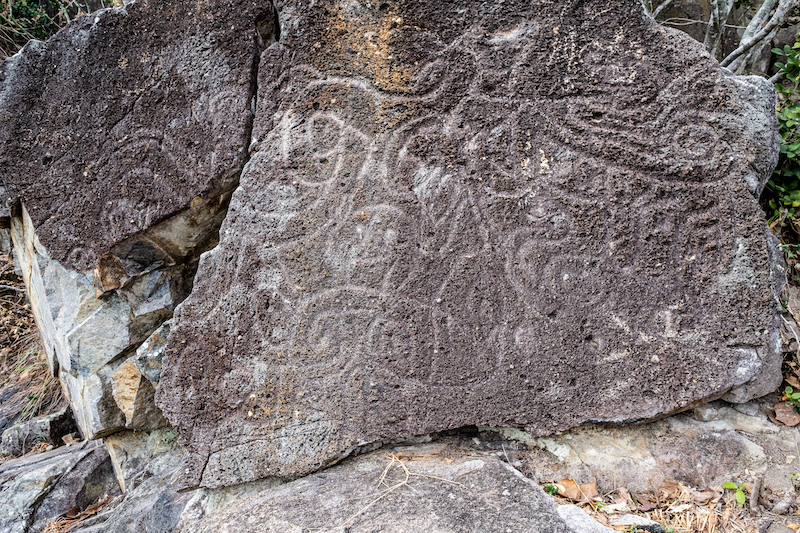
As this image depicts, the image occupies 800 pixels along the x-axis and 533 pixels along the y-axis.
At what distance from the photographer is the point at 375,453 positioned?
1.66m

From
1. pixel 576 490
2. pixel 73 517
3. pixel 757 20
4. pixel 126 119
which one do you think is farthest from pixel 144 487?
pixel 757 20

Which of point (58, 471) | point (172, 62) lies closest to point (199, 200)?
point (172, 62)

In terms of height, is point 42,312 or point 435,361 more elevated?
point 42,312

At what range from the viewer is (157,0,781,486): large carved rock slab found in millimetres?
1546

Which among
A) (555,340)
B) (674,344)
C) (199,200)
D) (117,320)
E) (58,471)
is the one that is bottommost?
(58,471)

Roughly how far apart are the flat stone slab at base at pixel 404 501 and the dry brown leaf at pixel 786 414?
0.76m

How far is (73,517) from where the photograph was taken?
233cm

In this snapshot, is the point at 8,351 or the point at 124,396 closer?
the point at 124,396

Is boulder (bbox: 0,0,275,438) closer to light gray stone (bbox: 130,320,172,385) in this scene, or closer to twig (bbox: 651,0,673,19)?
light gray stone (bbox: 130,320,172,385)

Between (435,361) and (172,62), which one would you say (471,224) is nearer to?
(435,361)

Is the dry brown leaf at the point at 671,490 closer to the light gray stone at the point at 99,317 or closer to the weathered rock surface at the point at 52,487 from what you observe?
the light gray stone at the point at 99,317

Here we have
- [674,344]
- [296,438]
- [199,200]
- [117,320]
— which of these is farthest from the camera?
[117,320]

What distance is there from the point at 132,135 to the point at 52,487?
1.68m

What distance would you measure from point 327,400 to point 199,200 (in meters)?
0.83
